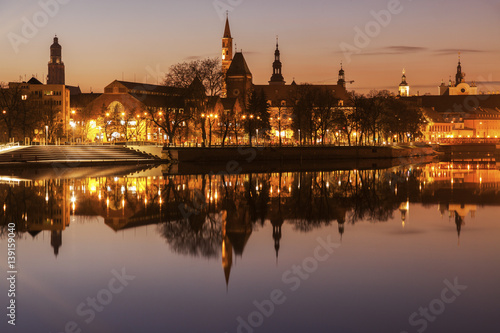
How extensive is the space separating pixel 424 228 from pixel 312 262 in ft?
32.3

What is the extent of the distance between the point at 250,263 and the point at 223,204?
17329mm

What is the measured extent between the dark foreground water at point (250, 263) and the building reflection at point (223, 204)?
150 millimetres

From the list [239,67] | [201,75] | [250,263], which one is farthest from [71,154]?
[239,67]

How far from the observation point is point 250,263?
23.5 meters

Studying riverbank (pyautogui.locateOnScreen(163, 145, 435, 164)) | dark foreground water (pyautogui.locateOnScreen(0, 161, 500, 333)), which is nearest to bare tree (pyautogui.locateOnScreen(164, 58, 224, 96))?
riverbank (pyautogui.locateOnScreen(163, 145, 435, 164))

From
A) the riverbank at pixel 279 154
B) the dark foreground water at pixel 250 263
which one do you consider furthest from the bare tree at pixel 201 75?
the dark foreground water at pixel 250 263

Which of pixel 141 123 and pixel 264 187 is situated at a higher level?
pixel 141 123

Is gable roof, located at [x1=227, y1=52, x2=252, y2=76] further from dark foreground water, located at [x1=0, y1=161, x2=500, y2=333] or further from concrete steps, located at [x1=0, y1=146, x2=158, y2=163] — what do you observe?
dark foreground water, located at [x1=0, y1=161, x2=500, y2=333]

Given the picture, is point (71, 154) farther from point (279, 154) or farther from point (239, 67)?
point (239, 67)

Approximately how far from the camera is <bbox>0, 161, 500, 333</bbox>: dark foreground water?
1753 centimetres

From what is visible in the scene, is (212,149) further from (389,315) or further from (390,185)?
(389,315)

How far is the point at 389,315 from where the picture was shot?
1762cm

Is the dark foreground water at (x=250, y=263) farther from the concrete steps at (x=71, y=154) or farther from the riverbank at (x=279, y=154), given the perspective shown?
the riverbank at (x=279, y=154)

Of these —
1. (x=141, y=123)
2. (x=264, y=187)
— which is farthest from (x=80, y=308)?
(x=141, y=123)
